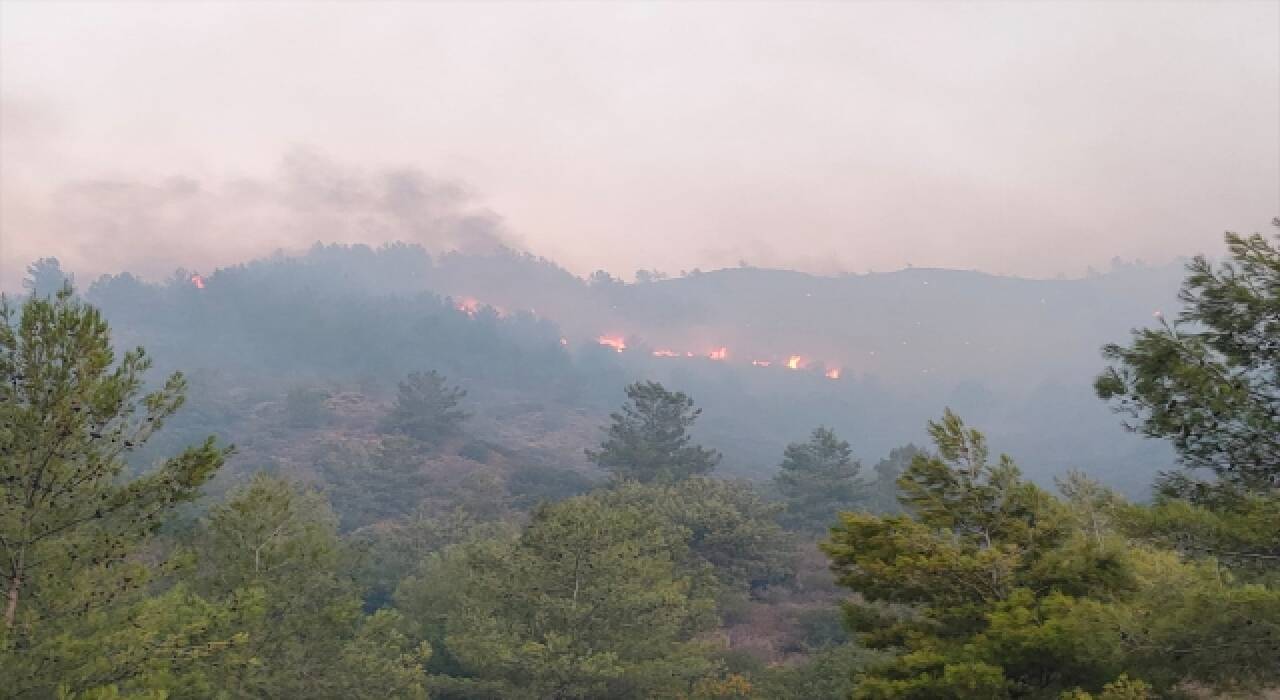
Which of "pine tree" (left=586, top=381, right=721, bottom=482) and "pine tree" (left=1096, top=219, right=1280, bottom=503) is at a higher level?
"pine tree" (left=1096, top=219, right=1280, bottom=503)

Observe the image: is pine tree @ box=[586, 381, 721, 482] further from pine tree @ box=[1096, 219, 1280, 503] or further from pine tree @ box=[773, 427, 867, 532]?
pine tree @ box=[1096, 219, 1280, 503]

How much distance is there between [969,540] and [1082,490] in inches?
794

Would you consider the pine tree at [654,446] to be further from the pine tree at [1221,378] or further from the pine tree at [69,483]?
the pine tree at [69,483]

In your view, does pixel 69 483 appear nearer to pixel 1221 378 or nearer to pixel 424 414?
pixel 1221 378

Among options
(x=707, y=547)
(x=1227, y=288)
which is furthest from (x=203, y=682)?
(x=707, y=547)

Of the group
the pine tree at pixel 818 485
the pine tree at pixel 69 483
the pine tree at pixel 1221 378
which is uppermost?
the pine tree at pixel 1221 378

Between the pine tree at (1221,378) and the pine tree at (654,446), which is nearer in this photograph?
the pine tree at (1221,378)

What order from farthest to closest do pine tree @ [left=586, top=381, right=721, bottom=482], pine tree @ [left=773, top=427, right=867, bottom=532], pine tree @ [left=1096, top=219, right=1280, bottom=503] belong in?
1. pine tree @ [left=586, top=381, right=721, bottom=482]
2. pine tree @ [left=773, top=427, right=867, bottom=532]
3. pine tree @ [left=1096, top=219, right=1280, bottom=503]

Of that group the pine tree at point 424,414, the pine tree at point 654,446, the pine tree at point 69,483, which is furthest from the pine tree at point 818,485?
the pine tree at point 69,483

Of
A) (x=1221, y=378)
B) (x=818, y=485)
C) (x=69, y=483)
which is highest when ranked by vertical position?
(x=1221, y=378)

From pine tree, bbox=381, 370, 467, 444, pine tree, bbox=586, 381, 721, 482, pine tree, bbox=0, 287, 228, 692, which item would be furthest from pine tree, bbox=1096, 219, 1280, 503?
pine tree, bbox=381, 370, 467, 444

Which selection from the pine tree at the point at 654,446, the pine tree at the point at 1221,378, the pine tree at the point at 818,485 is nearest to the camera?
the pine tree at the point at 1221,378

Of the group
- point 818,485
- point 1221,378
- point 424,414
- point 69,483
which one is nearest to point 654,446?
point 818,485

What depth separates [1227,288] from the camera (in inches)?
404
